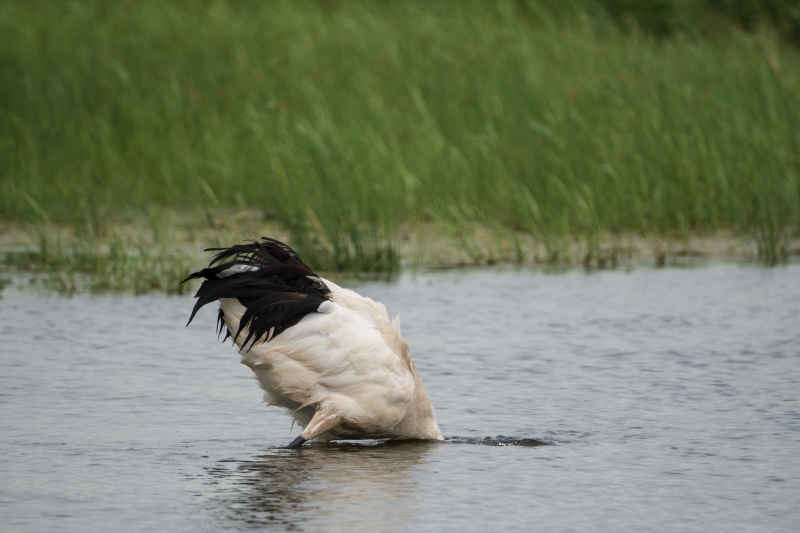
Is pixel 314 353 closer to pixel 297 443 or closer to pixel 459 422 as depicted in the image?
pixel 297 443

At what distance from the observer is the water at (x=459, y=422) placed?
5062mm

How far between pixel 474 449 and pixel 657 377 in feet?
5.39

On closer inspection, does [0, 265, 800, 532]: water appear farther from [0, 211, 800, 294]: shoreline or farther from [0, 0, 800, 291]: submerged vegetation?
[0, 0, 800, 291]: submerged vegetation

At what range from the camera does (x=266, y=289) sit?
6031mm

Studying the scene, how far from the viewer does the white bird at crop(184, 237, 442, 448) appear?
235 inches

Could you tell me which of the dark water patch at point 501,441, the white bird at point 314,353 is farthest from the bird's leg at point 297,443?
the dark water patch at point 501,441

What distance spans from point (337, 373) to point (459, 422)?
0.82 meters

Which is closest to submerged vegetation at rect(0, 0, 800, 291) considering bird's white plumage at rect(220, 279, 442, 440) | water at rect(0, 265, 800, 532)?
water at rect(0, 265, 800, 532)

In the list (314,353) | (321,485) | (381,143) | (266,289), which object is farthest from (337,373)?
(381,143)

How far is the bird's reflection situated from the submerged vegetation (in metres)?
3.89

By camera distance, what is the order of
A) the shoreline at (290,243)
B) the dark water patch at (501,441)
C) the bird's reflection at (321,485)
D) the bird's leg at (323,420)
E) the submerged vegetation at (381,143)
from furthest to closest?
1. the submerged vegetation at (381,143)
2. the shoreline at (290,243)
3. the dark water patch at (501,441)
4. the bird's leg at (323,420)
5. the bird's reflection at (321,485)

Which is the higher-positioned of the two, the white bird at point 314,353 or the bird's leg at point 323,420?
the white bird at point 314,353

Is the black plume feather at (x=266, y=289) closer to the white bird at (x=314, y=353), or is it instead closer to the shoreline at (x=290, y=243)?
the white bird at (x=314, y=353)

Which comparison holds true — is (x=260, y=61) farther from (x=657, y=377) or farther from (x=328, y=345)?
(x=328, y=345)
